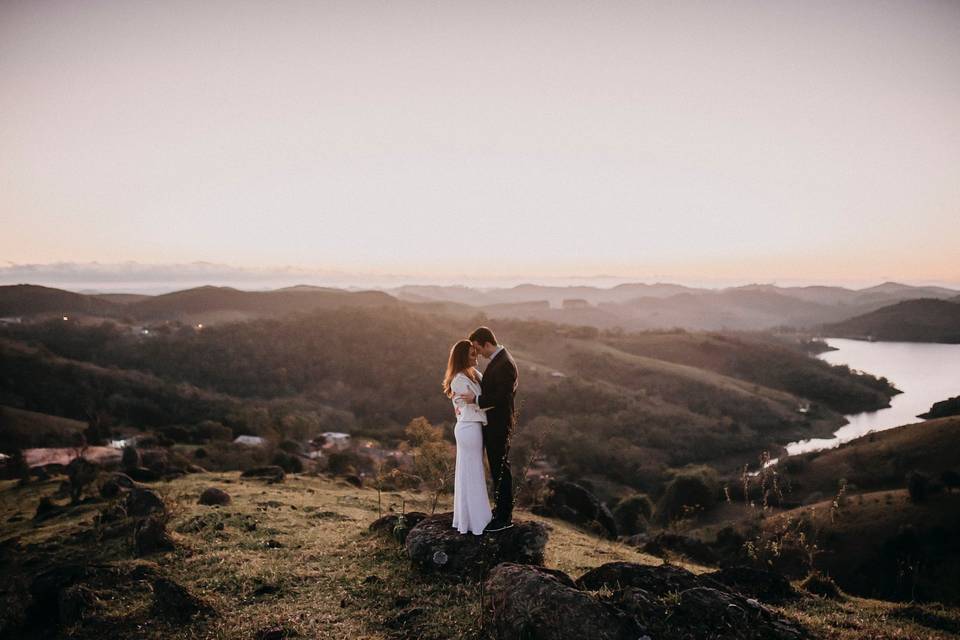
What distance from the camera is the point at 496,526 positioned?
28.4ft

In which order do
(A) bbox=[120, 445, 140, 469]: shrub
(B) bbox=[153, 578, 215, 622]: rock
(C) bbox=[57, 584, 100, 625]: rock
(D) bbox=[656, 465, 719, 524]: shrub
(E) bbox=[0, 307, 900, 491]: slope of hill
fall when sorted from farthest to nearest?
1. (E) bbox=[0, 307, 900, 491]: slope of hill
2. (D) bbox=[656, 465, 719, 524]: shrub
3. (A) bbox=[120, 445, 140, 469]: shrub
4. (B) bbox=[153, 578, 215, 622]: rock
5. (C) bbox=[57, 584, 100, 625]: rock

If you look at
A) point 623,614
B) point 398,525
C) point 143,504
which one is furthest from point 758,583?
point 143,504

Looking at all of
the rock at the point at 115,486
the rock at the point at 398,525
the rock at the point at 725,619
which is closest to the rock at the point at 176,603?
the rock at the point at 398,525

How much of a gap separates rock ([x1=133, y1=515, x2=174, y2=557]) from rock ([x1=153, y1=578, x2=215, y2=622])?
13.1ft

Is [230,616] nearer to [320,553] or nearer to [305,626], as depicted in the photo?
[305,626]

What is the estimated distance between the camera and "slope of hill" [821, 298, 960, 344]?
128m

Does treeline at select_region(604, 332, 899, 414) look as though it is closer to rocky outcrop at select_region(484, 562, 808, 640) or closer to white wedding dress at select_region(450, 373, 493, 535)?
white wedding dress at select_region(450, 373, 493, 535)

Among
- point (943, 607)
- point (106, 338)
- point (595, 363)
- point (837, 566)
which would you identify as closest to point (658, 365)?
point (595, 363)

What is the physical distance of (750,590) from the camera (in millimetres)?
8102

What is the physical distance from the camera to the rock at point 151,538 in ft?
35.9

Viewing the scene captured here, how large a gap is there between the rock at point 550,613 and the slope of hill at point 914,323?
169 m

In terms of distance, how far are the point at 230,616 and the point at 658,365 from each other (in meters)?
115

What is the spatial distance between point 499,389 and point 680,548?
11400 millimetres

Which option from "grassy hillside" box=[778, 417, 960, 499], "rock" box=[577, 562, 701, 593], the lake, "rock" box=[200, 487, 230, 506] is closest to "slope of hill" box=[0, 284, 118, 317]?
"rock" box=[200, 487, 230, 506]
